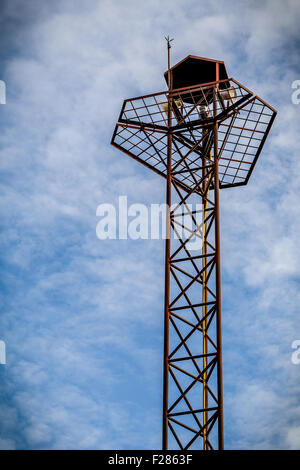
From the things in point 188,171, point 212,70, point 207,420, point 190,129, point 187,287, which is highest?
point 212,70

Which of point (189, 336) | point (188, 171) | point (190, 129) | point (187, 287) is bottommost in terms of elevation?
point (189, 336)

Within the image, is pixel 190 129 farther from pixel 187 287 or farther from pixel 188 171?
pixel 187 287

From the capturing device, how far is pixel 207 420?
20.9 metres

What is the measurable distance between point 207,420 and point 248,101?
11.4 metres

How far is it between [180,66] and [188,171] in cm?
489

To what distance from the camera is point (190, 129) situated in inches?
981
